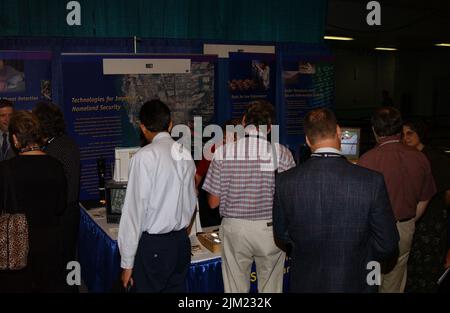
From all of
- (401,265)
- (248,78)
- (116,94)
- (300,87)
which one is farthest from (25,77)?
(401,265)

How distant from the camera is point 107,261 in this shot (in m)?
3.24

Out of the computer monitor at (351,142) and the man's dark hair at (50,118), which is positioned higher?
the man's dark hair at (50,118)

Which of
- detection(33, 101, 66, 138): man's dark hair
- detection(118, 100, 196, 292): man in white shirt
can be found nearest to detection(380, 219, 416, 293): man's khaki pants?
detection(118, 100, 196, 292): man in white shirt

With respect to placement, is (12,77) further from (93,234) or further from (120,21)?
(93,234)

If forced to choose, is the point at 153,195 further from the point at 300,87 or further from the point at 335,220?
the point at 300,87

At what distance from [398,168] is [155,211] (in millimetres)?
1450

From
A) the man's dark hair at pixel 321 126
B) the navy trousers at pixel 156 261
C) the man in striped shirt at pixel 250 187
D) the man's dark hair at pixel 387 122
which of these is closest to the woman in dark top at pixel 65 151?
the navy trousers at pixel 156 261

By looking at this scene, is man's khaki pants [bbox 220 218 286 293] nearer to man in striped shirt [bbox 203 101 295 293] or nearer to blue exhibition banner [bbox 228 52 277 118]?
man in striped shirt [bbox 203 101 295 293]

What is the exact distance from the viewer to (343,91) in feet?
65.0

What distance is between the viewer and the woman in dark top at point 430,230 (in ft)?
10.4

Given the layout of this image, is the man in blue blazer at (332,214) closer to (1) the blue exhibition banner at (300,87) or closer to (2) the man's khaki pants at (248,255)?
(2) the man's khaki pants at (248,255)

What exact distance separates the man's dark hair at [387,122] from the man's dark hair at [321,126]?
988 millimetres

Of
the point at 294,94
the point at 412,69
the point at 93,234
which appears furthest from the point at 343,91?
the point at 93,234

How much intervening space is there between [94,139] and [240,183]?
241 cm
